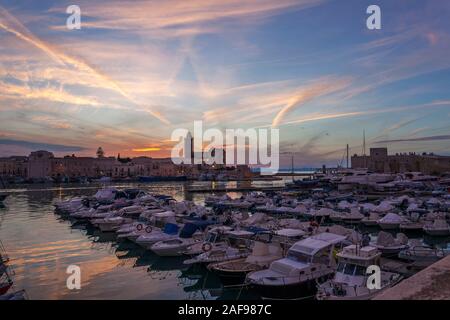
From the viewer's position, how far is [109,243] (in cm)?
3058

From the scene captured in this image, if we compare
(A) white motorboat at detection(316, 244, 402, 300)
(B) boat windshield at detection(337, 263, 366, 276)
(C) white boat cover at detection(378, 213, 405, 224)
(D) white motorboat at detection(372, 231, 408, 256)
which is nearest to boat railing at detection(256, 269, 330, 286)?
(A) white motorboat at detection(316, 244, 402, 300)

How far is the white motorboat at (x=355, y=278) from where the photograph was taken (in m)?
14.3

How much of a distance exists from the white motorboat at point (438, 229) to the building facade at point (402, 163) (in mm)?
127531

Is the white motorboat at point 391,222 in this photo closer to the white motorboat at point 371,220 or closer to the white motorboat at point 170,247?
the white motorboat at point 371,220

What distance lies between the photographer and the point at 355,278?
15.5 metres

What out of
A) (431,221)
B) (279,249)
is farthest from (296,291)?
(431,221)

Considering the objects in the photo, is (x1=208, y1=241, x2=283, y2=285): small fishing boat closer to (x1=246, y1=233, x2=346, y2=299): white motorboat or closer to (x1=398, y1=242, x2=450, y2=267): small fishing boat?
(x1=246, y1=233, x2=346, y2=299): white motorboat

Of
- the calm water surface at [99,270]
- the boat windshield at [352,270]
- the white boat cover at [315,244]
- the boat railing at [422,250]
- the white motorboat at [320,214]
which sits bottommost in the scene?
the calm water surface at [99,270]

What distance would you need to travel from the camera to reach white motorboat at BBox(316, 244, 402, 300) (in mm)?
14344

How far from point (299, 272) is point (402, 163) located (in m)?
159

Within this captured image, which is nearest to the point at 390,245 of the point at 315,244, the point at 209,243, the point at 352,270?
the point at 315,244

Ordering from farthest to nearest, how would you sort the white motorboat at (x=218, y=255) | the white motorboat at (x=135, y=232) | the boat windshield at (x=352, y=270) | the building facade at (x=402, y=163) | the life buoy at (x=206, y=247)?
the building facade at (x=402, y=163)
the white motorboat at (x=135, y=232)
the life buoy at (x=206, y=247)
the white motorboat at (x=218, y=255)
the boat windshield at (x=352, y=270)

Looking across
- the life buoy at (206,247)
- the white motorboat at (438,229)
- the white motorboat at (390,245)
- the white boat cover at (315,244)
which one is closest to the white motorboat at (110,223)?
the life buoy at (206,247)
